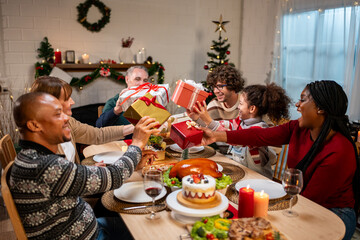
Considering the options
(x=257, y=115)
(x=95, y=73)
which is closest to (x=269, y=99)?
(x=257, y=115)

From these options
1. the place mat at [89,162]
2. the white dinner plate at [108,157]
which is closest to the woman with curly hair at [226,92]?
the white dinner plate at [108,157]

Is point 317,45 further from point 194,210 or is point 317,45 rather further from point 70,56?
point 194,210

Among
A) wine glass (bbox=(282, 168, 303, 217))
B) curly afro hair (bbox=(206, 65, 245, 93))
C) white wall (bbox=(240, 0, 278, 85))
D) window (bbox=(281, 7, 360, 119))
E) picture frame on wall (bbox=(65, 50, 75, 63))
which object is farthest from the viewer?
white wall (bbox=(240, 0, 278, 85))

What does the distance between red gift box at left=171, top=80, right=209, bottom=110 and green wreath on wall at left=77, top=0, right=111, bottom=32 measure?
2.92m

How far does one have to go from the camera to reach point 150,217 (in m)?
1.36

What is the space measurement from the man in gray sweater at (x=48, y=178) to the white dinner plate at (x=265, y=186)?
2.18 ft

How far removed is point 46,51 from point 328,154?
3.75 m

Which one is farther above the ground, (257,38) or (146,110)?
(257,38)

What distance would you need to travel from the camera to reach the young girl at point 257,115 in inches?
88.3

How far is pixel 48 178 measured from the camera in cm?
118

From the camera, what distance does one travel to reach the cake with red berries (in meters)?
1.33

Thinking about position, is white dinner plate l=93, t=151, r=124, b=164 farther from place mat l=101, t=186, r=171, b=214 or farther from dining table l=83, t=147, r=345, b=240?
dining table l=83, t=147, r=345, b=240

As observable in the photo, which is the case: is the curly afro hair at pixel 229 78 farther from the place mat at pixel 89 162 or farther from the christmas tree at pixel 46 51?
the christmas tree at pixel 46 51

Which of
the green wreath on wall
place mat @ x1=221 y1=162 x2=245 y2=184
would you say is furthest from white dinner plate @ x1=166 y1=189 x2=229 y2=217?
the green wreath on wall
